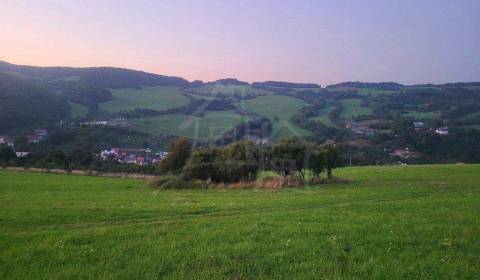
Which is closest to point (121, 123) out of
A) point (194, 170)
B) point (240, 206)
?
point (194, 170)

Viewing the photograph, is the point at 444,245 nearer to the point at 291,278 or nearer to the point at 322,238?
the point at 322,238

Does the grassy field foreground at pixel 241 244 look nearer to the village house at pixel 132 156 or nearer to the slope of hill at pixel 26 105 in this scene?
the village house at pixel 132 156

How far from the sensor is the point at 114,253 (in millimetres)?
12281

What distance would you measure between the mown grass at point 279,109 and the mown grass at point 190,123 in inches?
342

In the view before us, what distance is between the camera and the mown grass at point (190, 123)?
93688 millimetres

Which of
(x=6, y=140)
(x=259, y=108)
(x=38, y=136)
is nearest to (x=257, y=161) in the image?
(x=6, y=140)

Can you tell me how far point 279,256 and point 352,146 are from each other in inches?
→ 3491

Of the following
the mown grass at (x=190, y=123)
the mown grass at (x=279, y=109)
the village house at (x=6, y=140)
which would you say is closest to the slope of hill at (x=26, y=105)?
the village house at (x=6, y=140)

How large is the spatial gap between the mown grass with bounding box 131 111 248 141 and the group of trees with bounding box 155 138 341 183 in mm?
41924

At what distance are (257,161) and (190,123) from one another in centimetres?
6531

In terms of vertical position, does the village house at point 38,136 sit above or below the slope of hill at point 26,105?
below

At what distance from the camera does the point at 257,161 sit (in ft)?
147

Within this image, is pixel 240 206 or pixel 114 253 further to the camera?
pixel 240 206

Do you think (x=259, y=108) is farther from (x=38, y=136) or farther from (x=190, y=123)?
(x=38, y=136)
